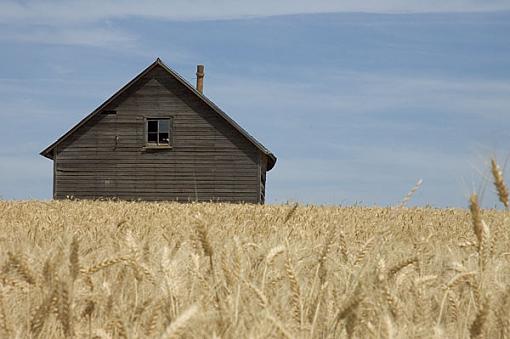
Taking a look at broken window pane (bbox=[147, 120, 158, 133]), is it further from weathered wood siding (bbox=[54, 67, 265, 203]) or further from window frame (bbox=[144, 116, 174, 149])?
weathered wood siding (bbox=[54, 67, 265, 203])

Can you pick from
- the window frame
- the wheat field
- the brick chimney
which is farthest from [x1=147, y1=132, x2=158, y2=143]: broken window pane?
the wheat field

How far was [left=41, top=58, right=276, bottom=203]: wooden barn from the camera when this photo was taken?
32.4 m

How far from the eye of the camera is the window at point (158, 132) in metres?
33.1

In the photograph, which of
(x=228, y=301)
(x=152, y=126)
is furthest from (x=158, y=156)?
(x=228, y=301)

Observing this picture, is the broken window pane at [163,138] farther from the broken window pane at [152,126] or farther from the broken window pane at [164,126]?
the broken window pane at [152,126]

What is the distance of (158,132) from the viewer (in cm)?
3325

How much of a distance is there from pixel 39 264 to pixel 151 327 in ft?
4.80

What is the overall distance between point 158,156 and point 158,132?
109cm

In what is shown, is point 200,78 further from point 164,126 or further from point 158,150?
point 158,150

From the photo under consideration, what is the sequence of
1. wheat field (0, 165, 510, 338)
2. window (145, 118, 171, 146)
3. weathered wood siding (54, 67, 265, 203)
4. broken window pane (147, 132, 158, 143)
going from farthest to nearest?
broken window pane (147, 132, 158, 143) → window (145, 118, 171, 146) → weathered wood siding (54, 67, 265, 203) → wheat field (0, 165, 510, 338)

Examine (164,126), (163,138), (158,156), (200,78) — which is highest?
(200,78)

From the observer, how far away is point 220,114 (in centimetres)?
3253

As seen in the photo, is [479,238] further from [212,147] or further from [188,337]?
[212,147]

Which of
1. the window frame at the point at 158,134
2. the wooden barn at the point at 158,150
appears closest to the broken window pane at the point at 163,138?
the wooden barn at the point at 158,150
